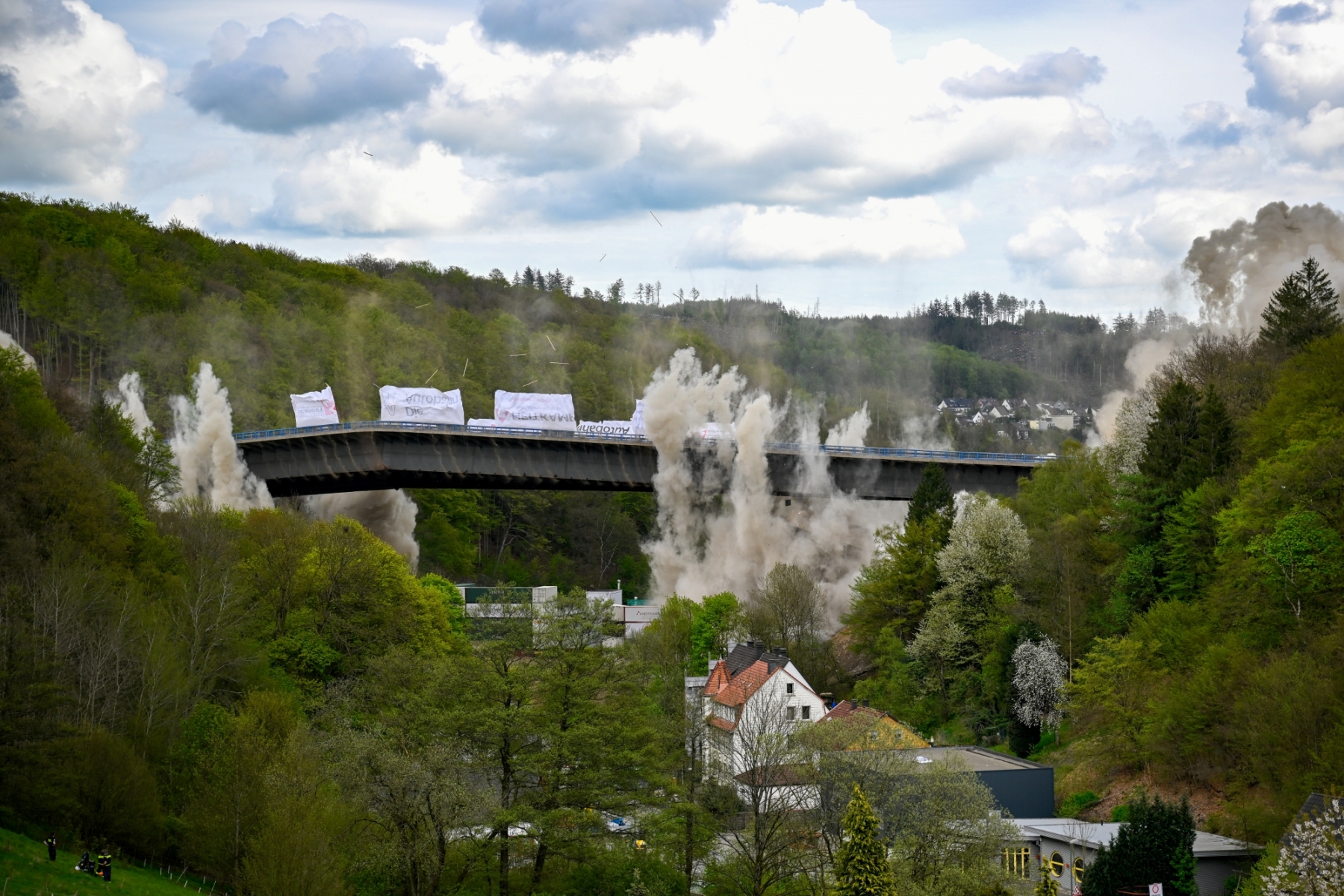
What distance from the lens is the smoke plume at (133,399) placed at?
9031cm

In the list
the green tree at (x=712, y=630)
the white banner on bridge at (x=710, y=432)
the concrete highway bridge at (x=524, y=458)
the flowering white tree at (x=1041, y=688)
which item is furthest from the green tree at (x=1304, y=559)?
the white banner on bridge at (x=710, y=432)

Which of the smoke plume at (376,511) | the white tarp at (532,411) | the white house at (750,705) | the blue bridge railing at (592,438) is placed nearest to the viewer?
the white house at (750,705)

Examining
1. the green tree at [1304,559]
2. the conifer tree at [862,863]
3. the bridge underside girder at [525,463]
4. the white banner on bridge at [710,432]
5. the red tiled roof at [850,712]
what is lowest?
the conifer tree at [862,863]

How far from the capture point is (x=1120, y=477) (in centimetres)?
5312

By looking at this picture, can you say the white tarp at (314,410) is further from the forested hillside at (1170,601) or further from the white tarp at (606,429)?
the forested hillside at (1170,601)

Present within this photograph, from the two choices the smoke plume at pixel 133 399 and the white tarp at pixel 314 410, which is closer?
the white tarp at pixel 314 410

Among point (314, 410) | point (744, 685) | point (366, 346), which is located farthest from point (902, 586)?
point (366, 346)

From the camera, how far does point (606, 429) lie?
83.8 metres

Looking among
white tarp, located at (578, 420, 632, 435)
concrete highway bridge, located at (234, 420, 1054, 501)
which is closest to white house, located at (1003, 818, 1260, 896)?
concrete highway bridge, located at (234, 420, 1054, 501)

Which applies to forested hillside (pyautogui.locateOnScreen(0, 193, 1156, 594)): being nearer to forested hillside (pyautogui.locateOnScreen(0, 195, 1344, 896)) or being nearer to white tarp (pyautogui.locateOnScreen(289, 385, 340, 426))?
white tarp (pyautogui.locateOnScreen(289, 385, 340, 426))

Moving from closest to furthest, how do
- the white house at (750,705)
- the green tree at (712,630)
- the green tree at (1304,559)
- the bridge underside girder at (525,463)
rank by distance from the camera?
the green tree at (1304,559)
the white house at (750,705)
the green tree at (712,630)
the bridge underside girder at (525,463)

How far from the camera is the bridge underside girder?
82.1 m

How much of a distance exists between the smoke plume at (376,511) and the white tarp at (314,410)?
8.80 metres

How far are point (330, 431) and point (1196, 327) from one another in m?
55.0
